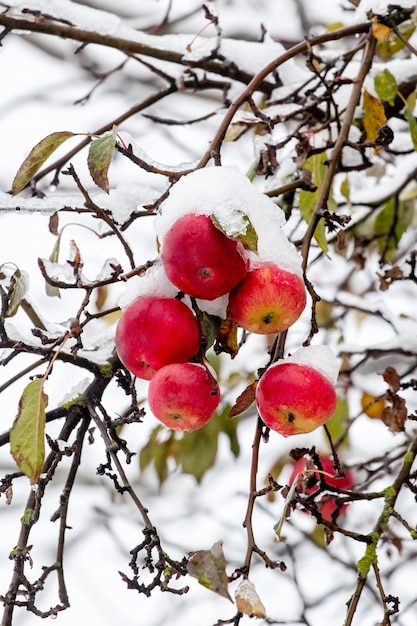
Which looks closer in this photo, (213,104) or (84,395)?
(84,395)

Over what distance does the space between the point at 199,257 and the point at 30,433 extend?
13.9 inches

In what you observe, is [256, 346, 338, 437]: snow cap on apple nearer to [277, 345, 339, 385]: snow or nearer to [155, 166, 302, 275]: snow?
[277, 345, 339, 385]: snow

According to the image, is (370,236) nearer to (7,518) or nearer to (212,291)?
(212,291)

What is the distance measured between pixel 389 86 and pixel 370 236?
700mm

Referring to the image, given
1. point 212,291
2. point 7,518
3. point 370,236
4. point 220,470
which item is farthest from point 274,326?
point 7,518

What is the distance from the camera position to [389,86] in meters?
1.85

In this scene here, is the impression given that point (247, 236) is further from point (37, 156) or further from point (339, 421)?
point (339, 421)

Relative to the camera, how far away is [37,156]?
1271 mm

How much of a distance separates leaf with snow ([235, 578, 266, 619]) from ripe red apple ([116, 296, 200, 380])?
0.33 m

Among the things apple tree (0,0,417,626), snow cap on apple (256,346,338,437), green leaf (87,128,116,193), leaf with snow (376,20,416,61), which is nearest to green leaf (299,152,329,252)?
apple tree (0,0,417,626)

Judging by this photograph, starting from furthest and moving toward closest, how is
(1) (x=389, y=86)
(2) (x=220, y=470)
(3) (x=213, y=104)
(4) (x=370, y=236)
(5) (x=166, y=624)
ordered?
1. (2) (x=220, y=470)
2. (5) (x=166, y=624)
3. (3) (x=213, y=104)
4. (4) (x=370, y=236)
5. (1) (x=389, y=86)

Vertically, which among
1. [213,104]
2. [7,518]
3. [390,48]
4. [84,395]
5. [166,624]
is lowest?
[166,624]

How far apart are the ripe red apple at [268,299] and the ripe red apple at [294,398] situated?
0.23 feet

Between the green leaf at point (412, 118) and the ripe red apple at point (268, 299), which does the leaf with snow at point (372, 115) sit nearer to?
the green leaf at point (412, 118)
